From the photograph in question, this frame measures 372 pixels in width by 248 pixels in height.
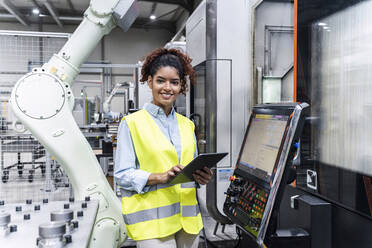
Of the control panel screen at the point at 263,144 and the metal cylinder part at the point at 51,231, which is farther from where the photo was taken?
the control panel screen at the point at 263,144

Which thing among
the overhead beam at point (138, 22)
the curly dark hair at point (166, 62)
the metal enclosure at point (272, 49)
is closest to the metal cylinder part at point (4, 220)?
the curly dark hair at point (166, 62)

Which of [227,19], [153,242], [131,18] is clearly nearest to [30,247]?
[153,242]

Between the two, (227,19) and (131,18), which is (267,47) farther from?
(131,18)

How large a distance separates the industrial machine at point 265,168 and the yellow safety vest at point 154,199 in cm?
25

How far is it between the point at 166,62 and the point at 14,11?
9276 millimetres

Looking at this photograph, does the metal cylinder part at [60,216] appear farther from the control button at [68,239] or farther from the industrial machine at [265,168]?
the industrial machine at [265,168]

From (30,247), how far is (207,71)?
200cm

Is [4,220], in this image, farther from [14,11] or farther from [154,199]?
[14,11]

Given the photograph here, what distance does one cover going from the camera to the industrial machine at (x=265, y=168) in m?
1.16

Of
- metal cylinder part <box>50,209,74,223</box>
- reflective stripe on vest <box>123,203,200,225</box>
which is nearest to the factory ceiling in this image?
reflective stripe on vest <box>123,203,200,225</box>

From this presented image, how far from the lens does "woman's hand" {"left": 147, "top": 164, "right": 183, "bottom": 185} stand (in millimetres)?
1242

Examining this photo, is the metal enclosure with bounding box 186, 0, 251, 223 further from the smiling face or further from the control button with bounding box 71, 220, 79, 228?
the control button with bounding box 71, 220, 79, 228

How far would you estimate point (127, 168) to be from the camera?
1.33 m

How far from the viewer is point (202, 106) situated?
2746 millimetres
